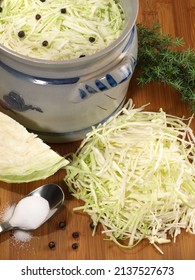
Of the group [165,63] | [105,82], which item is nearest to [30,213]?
[105,82]

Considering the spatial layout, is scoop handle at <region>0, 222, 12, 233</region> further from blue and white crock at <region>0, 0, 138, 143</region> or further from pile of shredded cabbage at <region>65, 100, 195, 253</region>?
blue and white crock at <region>0, 0, 138, 143</region>

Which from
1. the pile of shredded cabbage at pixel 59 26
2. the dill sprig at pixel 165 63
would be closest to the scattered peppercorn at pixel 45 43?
the pile of shredded cabbage at pixel 59 26

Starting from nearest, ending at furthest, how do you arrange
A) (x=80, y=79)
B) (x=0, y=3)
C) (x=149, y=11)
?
1. (x=80, y=79)
2. (x=0, y=3)
3. (x=149, y=11)

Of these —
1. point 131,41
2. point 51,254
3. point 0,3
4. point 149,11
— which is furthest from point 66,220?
point 149,11

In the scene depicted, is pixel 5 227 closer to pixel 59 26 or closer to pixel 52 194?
pixel 52 194

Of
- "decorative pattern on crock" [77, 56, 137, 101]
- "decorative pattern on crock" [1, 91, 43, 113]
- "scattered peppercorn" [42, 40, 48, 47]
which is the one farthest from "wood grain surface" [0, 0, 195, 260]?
"scattered peppercorn" [42, 40, 48, 47]

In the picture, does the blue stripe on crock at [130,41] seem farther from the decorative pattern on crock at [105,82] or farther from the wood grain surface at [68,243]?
the wood grain surface at [68,243]
